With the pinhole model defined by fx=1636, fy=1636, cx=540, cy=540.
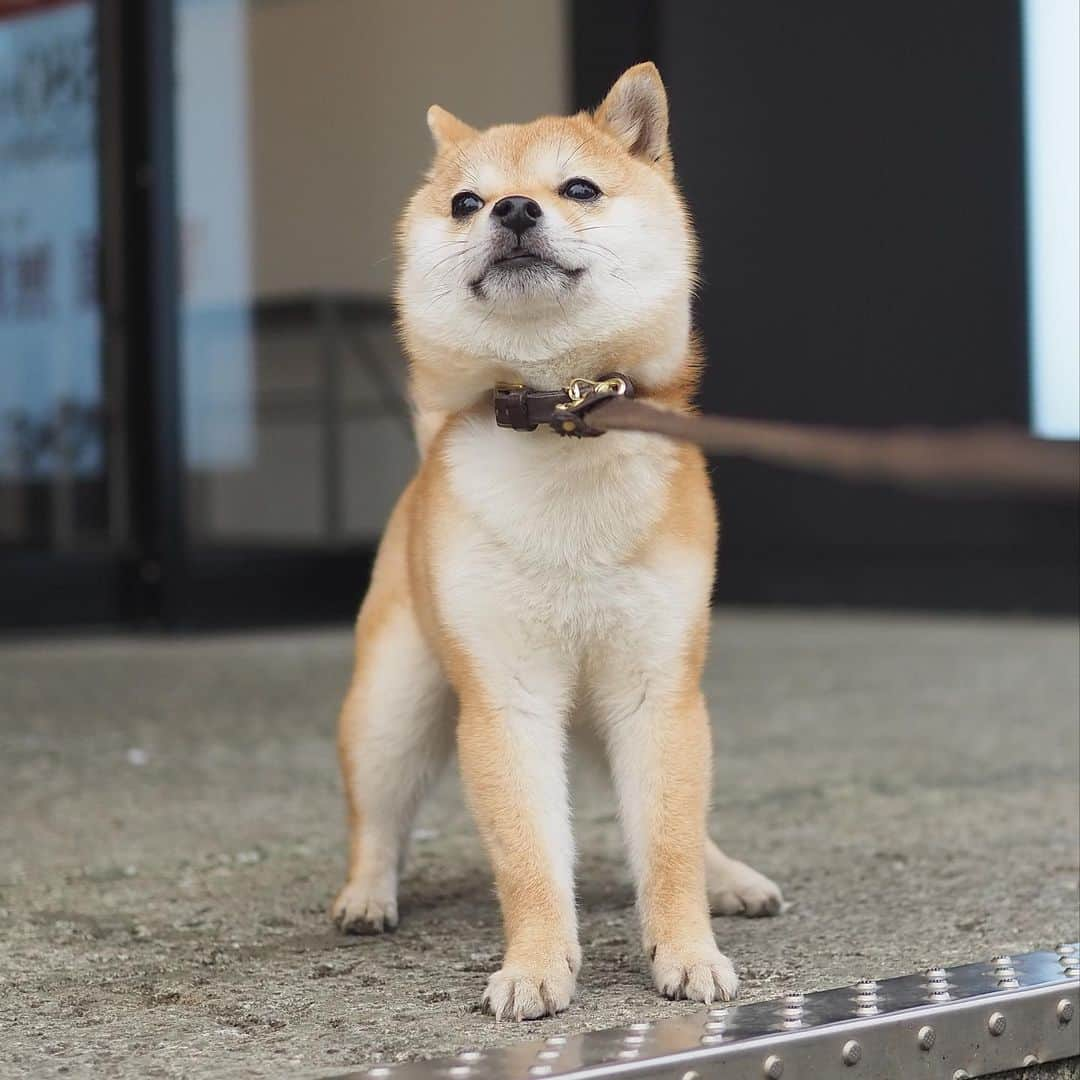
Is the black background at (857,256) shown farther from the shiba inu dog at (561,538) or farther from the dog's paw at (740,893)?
the shiba inu dog at (561,538)

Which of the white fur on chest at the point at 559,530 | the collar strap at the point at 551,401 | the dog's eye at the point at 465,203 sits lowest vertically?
the white fur on chest at the point at 559,530

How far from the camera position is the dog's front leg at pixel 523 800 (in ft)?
5.43

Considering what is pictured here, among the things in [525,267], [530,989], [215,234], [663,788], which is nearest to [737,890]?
[663,788]

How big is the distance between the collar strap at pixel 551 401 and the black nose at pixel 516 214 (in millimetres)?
159

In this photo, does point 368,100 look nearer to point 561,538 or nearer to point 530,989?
point 561,538

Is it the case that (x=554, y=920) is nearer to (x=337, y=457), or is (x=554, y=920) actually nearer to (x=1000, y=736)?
(x=1000, y=736)

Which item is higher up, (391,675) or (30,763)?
(391,675)

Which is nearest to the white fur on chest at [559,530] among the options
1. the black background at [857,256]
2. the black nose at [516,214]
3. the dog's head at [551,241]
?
the dog's head at [551,241]

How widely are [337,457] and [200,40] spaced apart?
1.62m

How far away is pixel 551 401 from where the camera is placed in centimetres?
163

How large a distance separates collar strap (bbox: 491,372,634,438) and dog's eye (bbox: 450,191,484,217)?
0.65 feet

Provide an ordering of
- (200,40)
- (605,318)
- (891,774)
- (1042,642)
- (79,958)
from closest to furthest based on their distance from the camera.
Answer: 1. (605,318)
2. (79,958)
3. (891,774)
4. (1042,642)
5. (200,40)

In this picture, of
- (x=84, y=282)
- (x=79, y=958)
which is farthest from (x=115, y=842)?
(x=84, y=282)

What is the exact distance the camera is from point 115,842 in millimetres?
2459
